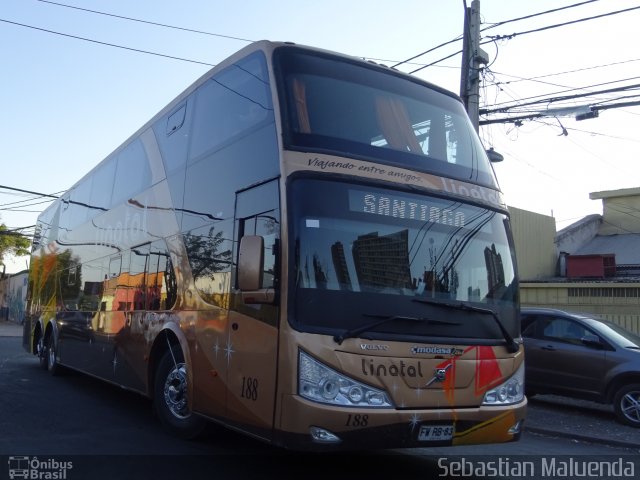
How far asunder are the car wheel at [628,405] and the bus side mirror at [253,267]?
749cm

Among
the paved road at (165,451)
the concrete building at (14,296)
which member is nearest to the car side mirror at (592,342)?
the paved road at (165,451)

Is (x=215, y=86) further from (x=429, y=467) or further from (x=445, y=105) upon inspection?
(x=429, y=467)

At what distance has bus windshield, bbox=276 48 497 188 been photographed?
6.26m

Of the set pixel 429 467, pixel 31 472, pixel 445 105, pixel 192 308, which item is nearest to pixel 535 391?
pixel 429 467

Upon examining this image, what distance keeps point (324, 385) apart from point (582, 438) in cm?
570

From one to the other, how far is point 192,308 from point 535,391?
24.3 ft

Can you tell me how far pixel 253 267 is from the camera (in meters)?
5.73

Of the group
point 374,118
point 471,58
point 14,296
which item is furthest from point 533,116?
point 14,296

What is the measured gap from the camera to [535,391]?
12.1 meters

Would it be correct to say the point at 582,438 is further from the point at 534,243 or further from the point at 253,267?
the point at 534,243

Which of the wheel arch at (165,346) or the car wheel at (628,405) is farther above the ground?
the wheel arch at (165,346)

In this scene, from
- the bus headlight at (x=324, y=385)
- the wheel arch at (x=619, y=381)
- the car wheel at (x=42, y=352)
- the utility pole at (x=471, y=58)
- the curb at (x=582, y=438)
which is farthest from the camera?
the utility pole at (x=471, y=58)

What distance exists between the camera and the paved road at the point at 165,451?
6410mm

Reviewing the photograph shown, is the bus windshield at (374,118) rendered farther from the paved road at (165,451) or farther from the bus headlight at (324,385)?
the paved road at (165,451)
